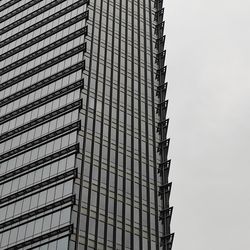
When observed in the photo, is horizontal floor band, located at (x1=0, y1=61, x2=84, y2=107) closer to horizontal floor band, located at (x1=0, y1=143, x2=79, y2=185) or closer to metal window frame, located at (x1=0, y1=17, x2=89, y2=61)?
metal window frame, located at (x1=0, y1=17, x2=89, y2=61)

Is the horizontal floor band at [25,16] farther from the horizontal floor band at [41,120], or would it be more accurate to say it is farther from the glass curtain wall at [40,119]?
the horizontal floor band at [41,120]

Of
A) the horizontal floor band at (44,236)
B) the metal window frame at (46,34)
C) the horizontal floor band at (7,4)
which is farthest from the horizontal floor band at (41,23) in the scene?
the horizontal floor band at (44,236)

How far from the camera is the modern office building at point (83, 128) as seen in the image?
7881cm

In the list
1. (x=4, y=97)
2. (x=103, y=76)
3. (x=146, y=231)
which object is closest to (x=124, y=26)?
(x=103, y=76)

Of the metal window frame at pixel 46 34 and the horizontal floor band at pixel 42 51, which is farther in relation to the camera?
the metal window frame at pixel 46 34

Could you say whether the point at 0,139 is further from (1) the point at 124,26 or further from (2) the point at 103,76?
(1) the point at 124,26

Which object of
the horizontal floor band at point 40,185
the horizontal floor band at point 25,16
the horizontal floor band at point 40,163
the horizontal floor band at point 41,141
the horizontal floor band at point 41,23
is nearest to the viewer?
the horizontal floor band at point 40,185

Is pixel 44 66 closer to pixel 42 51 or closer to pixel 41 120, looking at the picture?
pixel 42 51

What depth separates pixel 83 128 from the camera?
87.4 meters

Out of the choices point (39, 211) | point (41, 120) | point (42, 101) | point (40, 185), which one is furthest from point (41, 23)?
point (39, 211)

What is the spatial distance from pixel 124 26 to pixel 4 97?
86.4 ft

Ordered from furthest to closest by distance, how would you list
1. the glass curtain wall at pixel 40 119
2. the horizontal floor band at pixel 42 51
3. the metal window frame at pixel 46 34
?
1. the metal window frame at pixel 46 34
2. the horizontal floor band at pixel 42 51
3. the glass curtain wall at pixel 40 119

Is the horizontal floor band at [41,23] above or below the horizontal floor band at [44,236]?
above

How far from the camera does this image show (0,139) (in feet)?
319
